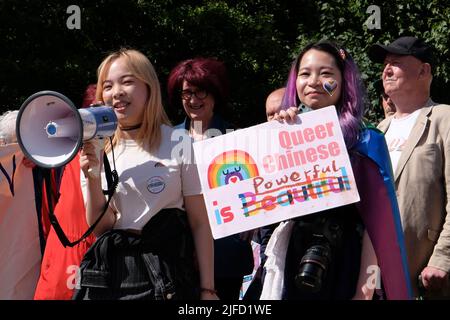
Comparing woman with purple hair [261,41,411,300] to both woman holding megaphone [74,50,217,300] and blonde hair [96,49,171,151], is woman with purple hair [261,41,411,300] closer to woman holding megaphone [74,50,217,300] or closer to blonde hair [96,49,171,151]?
woman holding megaphone [74,50,217,300]

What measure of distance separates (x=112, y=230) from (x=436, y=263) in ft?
5.29

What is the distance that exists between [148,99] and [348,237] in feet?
3.13

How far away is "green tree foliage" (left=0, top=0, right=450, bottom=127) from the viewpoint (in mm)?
8352

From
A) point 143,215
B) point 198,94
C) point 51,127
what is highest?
point 198,94

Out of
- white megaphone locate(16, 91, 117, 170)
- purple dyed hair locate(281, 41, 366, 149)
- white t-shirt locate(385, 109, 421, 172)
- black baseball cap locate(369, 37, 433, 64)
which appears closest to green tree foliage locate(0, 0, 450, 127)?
black baseball cap locate(369, 37, 433, 64)

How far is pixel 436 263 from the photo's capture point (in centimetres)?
367

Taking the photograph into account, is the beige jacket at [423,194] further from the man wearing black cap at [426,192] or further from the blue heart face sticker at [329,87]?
the blue heart face sticker at [329,87]

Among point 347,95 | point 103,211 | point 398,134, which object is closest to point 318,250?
point 347,95

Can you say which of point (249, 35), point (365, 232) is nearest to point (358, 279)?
point (365, 232)

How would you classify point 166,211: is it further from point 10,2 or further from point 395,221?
point 10,2

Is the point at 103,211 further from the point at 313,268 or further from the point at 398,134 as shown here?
the point at 398,134

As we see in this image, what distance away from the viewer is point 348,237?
283 cm

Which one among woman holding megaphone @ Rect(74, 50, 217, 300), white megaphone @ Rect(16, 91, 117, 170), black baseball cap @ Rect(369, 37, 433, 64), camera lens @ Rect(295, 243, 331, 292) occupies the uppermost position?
black baseball cap @ Rect(369, 37, 433, 64)

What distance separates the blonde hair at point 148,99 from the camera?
10.0ft
